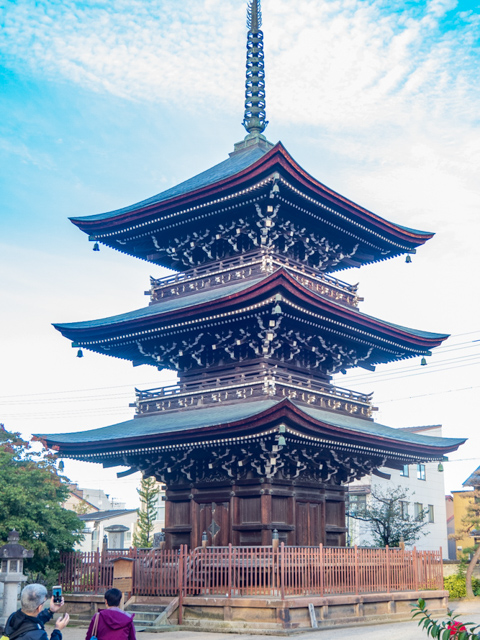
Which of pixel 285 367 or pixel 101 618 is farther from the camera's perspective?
pixel 285 367

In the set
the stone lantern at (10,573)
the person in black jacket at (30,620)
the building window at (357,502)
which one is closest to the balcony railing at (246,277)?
the stone lantern at (10,573)

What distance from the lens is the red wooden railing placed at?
22922 mm

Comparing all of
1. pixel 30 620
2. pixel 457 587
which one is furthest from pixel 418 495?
pixel 30 620

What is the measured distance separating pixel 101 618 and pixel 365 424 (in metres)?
21.5

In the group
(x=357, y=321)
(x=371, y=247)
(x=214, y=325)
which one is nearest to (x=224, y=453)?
(x=214, y=325)

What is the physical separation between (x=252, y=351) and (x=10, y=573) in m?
12.2

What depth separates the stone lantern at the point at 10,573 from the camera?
20.8 m

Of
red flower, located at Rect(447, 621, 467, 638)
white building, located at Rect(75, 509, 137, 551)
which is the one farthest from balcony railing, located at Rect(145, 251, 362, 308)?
white building, located at Rect(75, 509, 137, 551)

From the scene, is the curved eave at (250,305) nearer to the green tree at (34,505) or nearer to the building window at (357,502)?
the green tree at (34,505)

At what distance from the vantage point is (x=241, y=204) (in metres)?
29.7

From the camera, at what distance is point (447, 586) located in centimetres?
3900

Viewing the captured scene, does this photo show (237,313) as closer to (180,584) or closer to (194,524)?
(194,524)

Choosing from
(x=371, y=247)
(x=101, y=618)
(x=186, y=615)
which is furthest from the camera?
(x=371, y=247)

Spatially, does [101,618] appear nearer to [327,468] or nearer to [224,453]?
[224,453]
